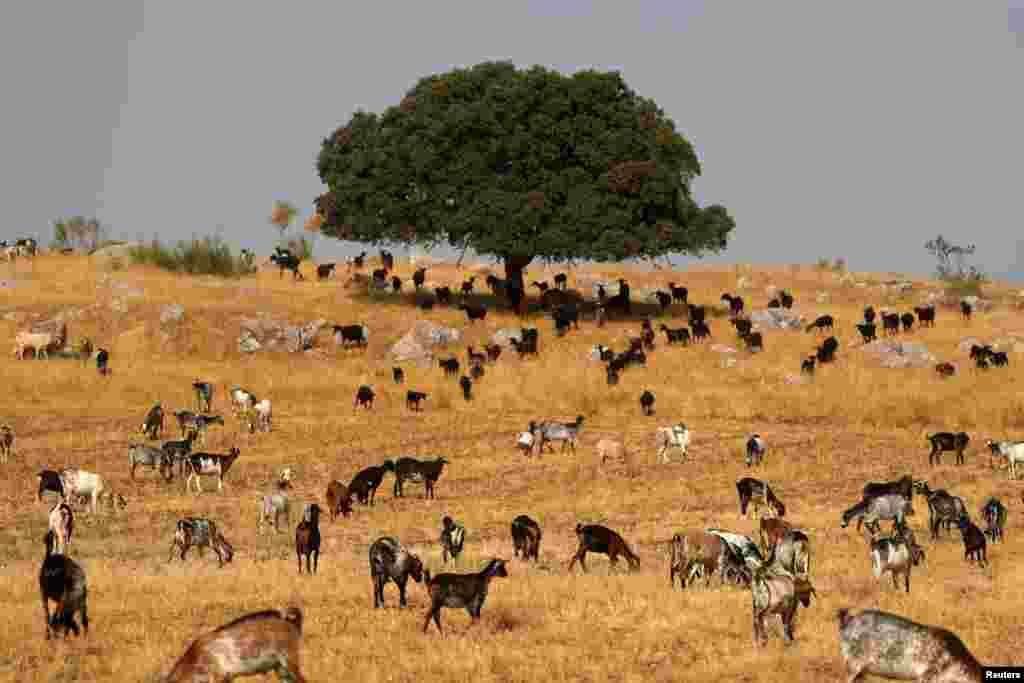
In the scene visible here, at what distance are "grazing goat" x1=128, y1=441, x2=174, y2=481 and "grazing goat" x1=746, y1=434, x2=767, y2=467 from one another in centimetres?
1663

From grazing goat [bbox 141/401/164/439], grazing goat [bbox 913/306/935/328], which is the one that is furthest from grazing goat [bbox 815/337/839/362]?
grazing goat [bbox 141/401/164/439]

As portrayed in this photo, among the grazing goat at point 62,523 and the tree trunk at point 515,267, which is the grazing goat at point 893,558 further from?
the tree trunk at point 515,267

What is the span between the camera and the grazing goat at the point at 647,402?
5044cm

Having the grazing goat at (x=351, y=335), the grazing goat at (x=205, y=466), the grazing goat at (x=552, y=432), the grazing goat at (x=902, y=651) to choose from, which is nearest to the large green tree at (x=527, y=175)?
the grazing goat at (x=351, y=335)

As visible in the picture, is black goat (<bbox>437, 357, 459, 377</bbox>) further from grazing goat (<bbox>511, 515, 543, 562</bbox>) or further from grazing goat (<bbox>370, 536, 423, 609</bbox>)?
grazing goat (<bbox>370, 536, 423, 609</bbox>)

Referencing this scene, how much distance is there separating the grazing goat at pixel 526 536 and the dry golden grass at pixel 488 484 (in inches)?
21.0

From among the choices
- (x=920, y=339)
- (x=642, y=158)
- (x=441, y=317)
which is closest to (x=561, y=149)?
(x=642, y=158)

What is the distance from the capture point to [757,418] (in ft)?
165

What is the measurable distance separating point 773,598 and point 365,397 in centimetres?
3324

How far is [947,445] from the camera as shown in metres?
40.3

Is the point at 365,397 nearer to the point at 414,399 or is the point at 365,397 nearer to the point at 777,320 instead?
the point at 414,399

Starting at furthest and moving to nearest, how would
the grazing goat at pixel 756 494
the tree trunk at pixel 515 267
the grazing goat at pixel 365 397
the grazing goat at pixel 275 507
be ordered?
the tree trunk at pixel 515 267 < the grazing goat at pixel 365 397 < the grazing goat at pixel 756 494 < the grazing goat at pixel 275 507

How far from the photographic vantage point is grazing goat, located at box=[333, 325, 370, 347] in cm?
6253

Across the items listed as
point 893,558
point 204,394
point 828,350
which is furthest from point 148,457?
point 828,350
